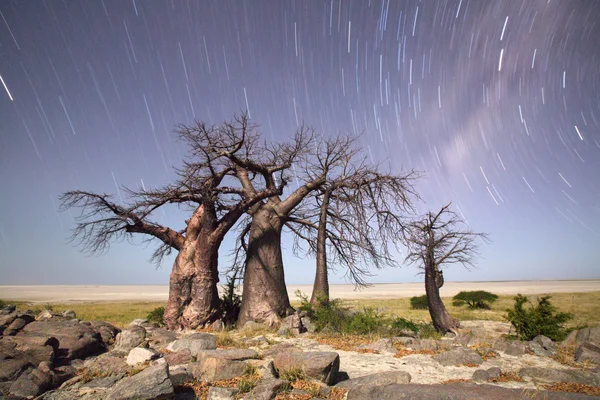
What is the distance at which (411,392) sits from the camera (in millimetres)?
4137

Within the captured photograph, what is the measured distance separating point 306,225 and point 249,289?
3523 mm

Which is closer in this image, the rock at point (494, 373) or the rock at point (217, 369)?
the rock at point (217, 369)

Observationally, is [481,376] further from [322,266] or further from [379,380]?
[322,266]

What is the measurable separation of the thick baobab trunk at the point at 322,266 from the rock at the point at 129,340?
5545 mm

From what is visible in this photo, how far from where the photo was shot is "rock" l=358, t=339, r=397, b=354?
764 cm

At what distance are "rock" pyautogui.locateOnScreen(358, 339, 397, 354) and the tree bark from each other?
540 cm

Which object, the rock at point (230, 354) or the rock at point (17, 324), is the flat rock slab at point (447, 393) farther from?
the rock at point (17, 324)

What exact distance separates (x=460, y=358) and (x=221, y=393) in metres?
4.88

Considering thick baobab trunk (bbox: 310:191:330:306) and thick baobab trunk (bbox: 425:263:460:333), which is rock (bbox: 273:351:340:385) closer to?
thick baobab trunk (bbox: 310:191:330:306)

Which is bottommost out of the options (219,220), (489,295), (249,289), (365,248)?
(489,295)

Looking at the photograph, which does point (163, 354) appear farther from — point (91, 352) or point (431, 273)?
point (431, 273)

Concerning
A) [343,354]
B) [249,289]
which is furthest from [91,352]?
[343,354]

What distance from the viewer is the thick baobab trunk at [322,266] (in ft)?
36.5

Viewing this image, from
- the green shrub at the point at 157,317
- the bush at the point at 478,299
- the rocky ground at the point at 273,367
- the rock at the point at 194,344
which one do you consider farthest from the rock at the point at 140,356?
the bush at the point at 478,299
